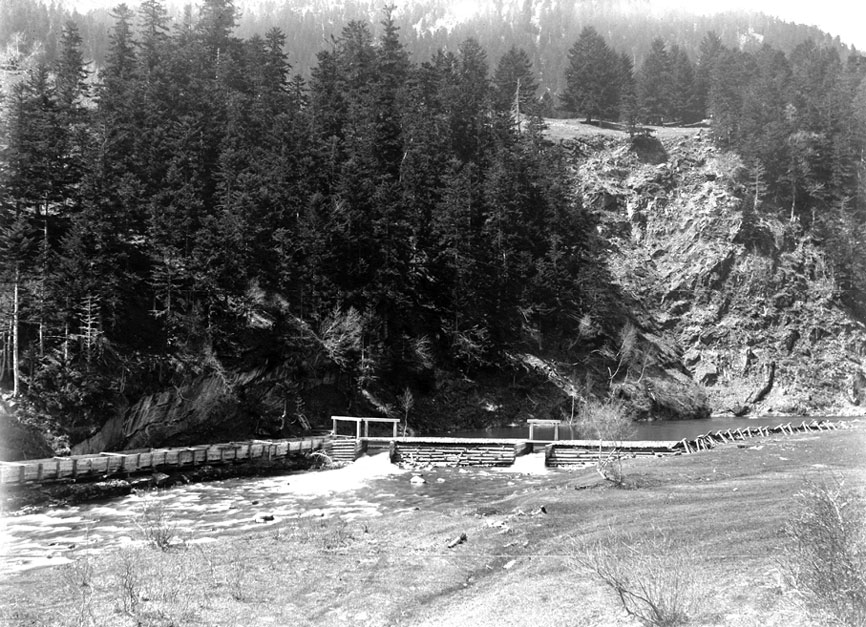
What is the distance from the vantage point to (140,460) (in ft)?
97.8

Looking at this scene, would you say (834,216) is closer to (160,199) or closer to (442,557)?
(160,199)

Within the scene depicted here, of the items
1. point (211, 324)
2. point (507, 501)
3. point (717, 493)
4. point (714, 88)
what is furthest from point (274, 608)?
point (714, 88)

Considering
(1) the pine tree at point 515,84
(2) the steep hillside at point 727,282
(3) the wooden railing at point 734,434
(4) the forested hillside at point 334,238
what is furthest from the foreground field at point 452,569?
(1) the pine tree at point 515,84

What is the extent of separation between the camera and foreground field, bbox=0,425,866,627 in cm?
1159

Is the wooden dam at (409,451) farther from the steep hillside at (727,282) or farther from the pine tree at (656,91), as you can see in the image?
the pine tree at (656,91)

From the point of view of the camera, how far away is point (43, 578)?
49.1ft

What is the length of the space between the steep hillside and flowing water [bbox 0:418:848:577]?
41065 mm

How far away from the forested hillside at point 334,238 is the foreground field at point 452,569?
1944cm

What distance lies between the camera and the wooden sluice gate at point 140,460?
26.2 meters

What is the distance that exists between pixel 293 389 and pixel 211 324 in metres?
6.82

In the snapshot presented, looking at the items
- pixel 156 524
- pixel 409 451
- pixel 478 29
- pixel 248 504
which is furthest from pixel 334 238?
pixel 478 29

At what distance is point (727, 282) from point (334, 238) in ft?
152

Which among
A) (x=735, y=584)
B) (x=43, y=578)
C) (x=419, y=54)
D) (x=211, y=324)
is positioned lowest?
(x=43, y=578)

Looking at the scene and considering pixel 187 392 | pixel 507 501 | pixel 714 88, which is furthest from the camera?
pixel 714 88
